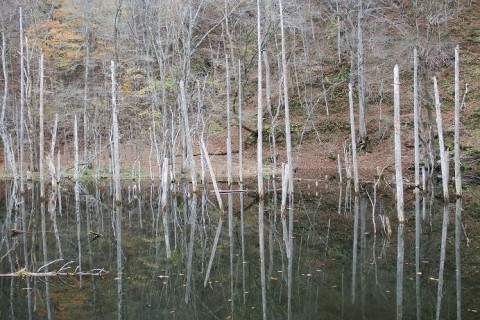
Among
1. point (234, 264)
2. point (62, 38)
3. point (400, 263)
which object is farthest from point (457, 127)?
point (62, 38)

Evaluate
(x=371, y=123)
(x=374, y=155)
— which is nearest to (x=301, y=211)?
(x=374, y=155)

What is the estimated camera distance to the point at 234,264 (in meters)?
8.49

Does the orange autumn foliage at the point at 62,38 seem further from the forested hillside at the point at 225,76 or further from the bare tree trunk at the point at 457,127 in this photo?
the bare tree trunk at the point at 457,127

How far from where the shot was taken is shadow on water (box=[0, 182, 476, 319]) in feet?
20.4

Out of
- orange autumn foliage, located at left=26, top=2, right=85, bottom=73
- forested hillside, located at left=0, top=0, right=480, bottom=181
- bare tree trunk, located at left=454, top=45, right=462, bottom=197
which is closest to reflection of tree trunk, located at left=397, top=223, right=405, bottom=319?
bare tree trunk, located at left=454, top=45, right=462, bottom=197

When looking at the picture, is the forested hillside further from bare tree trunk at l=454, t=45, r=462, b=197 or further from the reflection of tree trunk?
the reflection of tree trunk

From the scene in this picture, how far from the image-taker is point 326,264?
837 centimetres

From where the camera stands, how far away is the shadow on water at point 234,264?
245 inches

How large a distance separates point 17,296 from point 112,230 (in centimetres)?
547

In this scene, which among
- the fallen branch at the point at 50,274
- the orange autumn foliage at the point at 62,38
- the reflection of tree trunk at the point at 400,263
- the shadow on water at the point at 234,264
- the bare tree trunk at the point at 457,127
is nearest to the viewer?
the reflection of tree trunk at the point at 400,263

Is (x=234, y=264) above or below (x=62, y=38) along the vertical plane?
below

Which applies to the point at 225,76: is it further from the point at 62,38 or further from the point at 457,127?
the point at 457,127

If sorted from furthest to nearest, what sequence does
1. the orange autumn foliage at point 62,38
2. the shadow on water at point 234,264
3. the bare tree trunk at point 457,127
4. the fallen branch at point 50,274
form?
the orange autumn foliage at point 62,38 → the bare tree trunk at point 457,127 → the fallen branch at point 50,274 → the shadow on water at point 234,264

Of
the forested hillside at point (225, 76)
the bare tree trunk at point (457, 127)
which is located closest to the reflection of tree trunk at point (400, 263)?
the bare tree trunk at point (457, 127)
